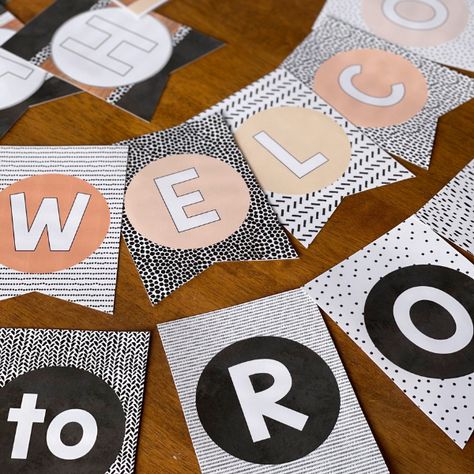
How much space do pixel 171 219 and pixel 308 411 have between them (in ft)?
1.13

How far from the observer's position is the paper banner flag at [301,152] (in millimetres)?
1065

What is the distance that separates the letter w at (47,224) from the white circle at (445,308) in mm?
470

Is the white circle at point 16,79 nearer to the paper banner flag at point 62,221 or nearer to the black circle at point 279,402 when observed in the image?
the paper banner flag at point 62,221

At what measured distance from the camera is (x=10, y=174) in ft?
3.56

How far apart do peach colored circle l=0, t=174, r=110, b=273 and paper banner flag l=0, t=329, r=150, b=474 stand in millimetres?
107

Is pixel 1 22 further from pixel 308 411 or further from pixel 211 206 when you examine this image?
pixel 308 411

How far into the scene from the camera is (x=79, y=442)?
85 cm

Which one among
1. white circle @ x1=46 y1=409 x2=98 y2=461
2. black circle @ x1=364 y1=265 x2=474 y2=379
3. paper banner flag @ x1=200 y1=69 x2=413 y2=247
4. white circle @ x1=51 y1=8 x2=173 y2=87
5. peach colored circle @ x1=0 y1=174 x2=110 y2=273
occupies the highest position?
white circle @ x1=51 y1=8 x2=173 y2=87

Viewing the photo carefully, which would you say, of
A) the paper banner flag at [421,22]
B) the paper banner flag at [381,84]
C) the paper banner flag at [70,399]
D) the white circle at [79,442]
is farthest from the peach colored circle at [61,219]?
the paper banner flag at [421,22]

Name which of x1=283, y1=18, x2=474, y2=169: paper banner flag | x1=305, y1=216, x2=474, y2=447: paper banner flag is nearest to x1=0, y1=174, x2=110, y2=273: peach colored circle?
x1=305, y1=216, x2=474, y2=447: paper banner flag

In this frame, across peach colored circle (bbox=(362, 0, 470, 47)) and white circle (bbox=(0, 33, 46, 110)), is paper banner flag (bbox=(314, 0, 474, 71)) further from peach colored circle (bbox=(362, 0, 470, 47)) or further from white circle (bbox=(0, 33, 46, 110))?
white circle (bbox=(0, 33, 46, 110))

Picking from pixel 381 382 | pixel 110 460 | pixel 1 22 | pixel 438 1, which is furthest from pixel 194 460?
pixel 438 1

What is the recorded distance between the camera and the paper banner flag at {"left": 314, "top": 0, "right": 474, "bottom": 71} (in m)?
1.27

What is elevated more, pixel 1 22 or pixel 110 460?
pixel 1 22
